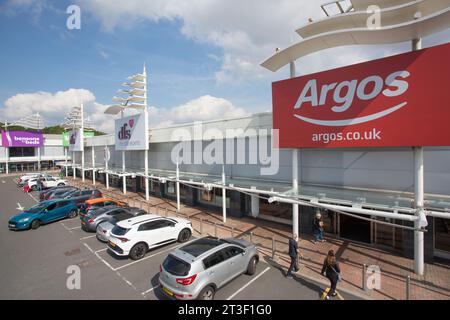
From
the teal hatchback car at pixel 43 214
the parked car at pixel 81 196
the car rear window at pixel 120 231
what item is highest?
the parked car at pixel 81 196

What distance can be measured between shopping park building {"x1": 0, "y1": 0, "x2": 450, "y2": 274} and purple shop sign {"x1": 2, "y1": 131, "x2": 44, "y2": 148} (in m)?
56.4

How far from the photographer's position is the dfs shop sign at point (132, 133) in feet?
73.1

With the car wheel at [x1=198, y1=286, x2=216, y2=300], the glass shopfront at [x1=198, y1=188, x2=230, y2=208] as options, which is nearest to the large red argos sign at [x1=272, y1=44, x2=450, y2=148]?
the car wheel at [x1=198, y1=286, x2=216, y2=300]

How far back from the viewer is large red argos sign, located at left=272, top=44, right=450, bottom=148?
865 centimetres

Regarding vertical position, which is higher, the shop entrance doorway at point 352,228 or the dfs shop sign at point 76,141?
the dfs shop sign at point 76,141

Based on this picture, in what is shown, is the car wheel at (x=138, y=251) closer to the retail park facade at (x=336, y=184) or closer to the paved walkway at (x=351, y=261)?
the paved walkway at (x=351, y=261)

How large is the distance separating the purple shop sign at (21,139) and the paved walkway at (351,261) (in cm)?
5593

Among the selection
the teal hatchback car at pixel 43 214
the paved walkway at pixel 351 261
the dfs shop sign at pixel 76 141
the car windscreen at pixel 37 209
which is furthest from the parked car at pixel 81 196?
the dfs shop sign at pixel 76 141

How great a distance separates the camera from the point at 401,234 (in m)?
11.2

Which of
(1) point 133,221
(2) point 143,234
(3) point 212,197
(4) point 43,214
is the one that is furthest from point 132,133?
(2) point 143,234

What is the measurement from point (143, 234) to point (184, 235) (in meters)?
2.51

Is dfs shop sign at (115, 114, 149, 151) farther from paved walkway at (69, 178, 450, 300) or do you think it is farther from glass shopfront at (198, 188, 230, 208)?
paved walkway at (69, 178, 450, 300)
